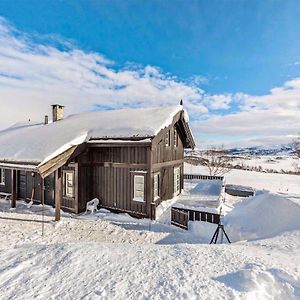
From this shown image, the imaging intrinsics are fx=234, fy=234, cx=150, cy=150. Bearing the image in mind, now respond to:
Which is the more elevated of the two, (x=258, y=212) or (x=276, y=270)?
(x=276, y=270)

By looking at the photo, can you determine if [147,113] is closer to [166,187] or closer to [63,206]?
[166,187]

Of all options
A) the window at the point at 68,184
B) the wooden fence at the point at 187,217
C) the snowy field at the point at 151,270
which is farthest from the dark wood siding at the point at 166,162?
the snowy field at the point at 151,270

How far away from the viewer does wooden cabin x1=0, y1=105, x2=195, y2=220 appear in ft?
40.3

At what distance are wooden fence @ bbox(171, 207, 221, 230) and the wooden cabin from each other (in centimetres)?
137

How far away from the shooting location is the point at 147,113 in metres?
15.6

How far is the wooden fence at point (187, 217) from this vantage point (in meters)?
11.0

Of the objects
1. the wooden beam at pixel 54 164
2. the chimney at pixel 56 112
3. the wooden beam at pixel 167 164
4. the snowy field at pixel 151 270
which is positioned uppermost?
the chimney at pixel 56 112

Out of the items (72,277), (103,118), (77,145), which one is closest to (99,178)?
(77,145)

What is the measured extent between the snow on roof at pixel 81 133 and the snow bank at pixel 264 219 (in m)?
6.24

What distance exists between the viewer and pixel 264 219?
1148cm

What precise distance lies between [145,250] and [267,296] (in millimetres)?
3246

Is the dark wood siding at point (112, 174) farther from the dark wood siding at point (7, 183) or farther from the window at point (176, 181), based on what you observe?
the dark wood siding at point (7, 183)

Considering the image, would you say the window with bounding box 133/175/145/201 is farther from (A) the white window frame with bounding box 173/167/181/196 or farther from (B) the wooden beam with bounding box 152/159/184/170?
(A) the white window frame with bounding box 173/167/181/196

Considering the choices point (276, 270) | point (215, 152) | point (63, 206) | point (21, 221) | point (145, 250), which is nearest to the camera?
point (276, 270)
